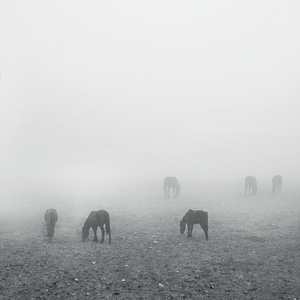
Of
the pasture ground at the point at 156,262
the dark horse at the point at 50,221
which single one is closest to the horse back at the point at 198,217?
the pasture ground at the point at 156,262

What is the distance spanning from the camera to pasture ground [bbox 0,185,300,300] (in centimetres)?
989

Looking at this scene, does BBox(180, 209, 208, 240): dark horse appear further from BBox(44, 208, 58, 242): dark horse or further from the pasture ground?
BBox(44, 208, 58, 242): dark horse

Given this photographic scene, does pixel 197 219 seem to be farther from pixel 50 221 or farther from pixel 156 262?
pixel 50 221

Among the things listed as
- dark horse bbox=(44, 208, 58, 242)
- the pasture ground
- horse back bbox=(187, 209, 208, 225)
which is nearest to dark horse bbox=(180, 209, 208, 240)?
horse back bbox=(187, 209, 208, 225)

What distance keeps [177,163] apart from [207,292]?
92.8 m

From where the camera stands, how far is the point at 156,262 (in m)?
12.9

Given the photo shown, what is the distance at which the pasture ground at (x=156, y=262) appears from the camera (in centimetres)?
989

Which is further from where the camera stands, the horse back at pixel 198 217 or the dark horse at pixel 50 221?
the dark horse at pixel 50 221

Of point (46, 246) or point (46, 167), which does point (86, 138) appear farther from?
point (46, 246)

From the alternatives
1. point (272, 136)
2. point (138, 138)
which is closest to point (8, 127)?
point (138, 138)

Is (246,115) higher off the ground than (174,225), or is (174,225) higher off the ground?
(246,115)

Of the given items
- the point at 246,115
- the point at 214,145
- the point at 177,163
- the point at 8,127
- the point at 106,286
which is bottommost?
the point at 106,286

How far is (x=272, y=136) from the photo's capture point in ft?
411

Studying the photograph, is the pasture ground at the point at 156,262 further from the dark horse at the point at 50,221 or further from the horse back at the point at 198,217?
the horse back at the point at 198,217
